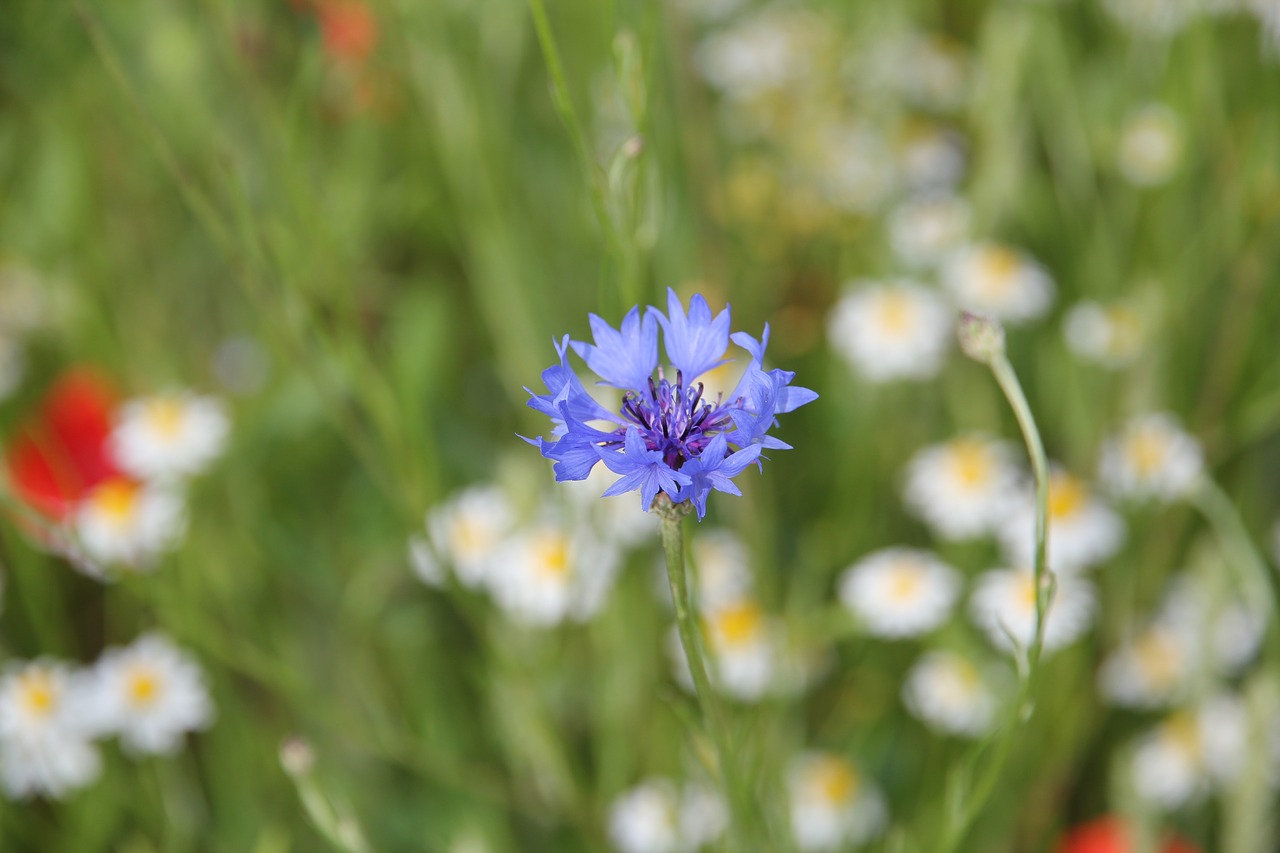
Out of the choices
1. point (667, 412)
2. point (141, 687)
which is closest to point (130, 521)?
point (141, 687)

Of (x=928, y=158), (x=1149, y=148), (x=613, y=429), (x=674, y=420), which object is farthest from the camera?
(x=928, y=158)

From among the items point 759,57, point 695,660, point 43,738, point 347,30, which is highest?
point 759,57

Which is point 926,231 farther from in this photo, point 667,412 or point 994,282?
point 667,412

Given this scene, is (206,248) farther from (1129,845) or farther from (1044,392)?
(1129,845)

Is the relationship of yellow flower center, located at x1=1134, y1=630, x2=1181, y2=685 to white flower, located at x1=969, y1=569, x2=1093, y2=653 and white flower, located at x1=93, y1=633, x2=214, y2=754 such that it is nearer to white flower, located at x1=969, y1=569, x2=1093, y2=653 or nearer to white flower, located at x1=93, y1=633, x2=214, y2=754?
white flower, located at x1=969, y1=569, x2=1093, y2=653

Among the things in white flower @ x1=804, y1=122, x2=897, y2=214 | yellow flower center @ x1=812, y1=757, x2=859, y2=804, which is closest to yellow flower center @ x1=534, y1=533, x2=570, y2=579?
yellow flower center @ x1=812, y1=757, x2=859, y2=804

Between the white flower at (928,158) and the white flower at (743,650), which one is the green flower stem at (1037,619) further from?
the white flower at (928,158)
